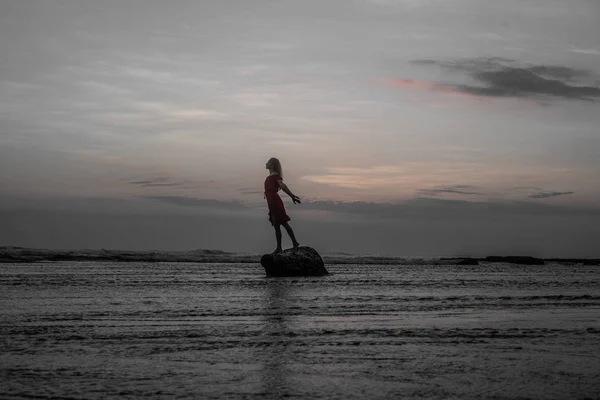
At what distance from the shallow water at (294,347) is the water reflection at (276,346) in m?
0.02

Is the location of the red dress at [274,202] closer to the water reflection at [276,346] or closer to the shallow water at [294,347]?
the shallow water at [294,347]

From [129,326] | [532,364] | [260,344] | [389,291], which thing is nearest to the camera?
[532,364]

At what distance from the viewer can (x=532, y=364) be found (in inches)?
244

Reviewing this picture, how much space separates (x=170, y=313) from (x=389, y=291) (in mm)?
7023

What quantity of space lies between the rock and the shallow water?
8.50 m

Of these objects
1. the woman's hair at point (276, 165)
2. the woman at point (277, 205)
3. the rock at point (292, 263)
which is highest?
the woman's hair at point (276, 165)

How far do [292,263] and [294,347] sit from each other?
15215mm

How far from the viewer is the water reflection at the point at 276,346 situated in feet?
17.0

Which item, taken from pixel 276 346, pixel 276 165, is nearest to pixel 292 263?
pixel 276 165

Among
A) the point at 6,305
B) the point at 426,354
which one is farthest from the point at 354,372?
the point at 6,305

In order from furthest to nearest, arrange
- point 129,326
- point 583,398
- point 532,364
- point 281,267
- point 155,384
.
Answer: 1. point 281,267
2. point 129,326
3. point 532,364
4. point 155,384
5. point 583,398

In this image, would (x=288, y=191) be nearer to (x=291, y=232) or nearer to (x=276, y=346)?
(x=291, y=232)

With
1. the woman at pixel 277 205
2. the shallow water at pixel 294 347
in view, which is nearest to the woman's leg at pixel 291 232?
the woman at pixel 277 205

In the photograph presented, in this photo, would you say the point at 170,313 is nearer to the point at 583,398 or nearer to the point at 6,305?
the point at 6,305
